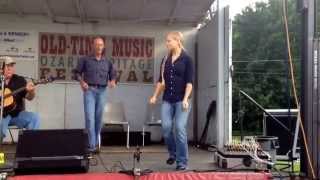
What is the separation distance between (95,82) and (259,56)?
99.1 feet

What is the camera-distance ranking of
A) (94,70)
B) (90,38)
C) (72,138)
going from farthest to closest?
(90,38), (94,70), (72,138)

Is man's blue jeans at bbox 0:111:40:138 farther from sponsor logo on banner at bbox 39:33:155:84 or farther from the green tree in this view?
the green tree

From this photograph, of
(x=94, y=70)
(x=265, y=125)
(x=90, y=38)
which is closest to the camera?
(x=94, y=70)

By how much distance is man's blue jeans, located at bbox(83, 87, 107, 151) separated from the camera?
643cm

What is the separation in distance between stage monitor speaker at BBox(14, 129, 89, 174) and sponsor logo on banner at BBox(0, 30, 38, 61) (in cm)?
479

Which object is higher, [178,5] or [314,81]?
[178,5]

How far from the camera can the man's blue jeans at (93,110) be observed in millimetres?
6426

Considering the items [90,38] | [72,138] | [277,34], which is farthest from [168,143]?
[277,34]

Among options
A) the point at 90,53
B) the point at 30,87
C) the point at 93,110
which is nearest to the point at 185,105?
the point at 93,110

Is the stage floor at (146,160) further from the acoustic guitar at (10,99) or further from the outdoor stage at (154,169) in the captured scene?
the acoustic guitar at (10,99)

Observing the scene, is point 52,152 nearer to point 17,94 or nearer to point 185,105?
point 185,105

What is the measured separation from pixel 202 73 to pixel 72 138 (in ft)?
15.3

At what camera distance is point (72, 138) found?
4730mm

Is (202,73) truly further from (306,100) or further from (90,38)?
(306,100)
